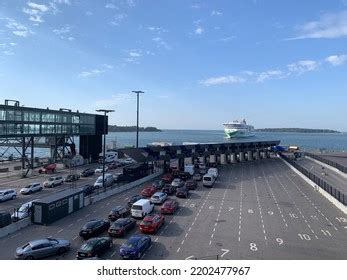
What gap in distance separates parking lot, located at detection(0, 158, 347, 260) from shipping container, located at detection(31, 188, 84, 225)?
0.61 metres

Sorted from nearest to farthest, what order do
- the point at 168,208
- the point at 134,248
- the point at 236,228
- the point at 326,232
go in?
the point at 134,248
the point at 326,232
the point at 236,228
the point at 168,208

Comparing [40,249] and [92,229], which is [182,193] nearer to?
[92,229]

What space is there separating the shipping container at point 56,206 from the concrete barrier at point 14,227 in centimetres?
55

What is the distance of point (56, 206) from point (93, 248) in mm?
9764

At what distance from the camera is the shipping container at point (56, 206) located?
83.9 ft

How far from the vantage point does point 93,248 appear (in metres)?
18.5

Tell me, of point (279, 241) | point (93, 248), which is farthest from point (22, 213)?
point (279, 241)

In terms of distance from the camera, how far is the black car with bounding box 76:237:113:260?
18219 millimetres

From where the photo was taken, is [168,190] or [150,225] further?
[168,190]

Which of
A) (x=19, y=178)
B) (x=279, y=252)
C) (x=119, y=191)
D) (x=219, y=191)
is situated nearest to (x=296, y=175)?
(x=219, y=191)

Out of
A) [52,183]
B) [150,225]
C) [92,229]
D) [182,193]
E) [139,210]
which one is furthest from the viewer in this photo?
[52,183]

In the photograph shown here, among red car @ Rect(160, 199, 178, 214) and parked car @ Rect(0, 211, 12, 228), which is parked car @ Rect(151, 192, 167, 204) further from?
parked car @ Rect(0, 211, 12, 228)

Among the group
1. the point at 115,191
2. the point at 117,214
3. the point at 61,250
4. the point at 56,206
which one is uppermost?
the point at 56,206

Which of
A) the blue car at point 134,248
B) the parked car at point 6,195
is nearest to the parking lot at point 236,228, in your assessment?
the blue car at point 134,248
